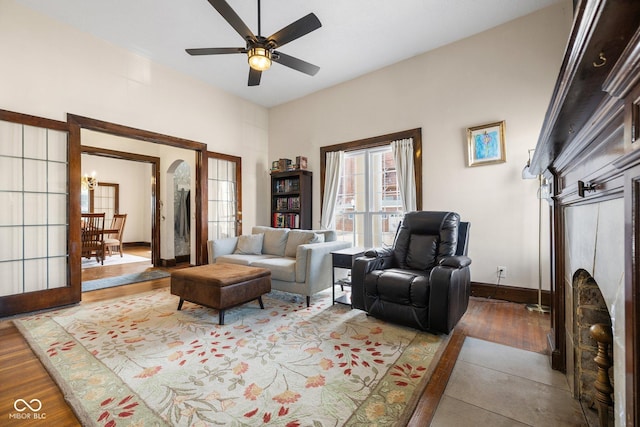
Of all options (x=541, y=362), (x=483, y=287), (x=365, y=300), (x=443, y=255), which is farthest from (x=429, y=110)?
(x=541, y=362)

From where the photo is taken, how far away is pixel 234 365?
1.90 metres

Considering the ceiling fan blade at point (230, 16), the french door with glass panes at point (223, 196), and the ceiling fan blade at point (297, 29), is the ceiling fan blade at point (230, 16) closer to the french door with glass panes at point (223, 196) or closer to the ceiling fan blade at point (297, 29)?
the ceiling fan blade at point (297, 29)

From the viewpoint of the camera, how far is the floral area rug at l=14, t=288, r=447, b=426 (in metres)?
1.46

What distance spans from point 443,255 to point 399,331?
861 millimetres

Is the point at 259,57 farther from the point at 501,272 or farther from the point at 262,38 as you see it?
the point at 501,272

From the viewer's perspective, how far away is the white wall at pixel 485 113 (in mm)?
3098

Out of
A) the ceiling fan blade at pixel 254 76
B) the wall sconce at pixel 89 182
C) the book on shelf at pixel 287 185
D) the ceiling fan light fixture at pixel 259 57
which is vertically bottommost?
the book on shelf at pixel 287 185

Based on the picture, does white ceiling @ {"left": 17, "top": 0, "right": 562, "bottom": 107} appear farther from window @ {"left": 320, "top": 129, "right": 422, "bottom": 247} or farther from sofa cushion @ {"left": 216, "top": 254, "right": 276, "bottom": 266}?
sofa cushion @ {"left": 216, "top": 254, "right": 276, "bottom": 266}

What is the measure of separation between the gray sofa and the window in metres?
0.93

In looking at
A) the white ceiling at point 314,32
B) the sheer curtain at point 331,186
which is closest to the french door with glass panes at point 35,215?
the white ceiling at point 314,32

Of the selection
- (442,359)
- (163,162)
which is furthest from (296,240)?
(163,162)

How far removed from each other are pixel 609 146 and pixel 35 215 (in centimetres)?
469

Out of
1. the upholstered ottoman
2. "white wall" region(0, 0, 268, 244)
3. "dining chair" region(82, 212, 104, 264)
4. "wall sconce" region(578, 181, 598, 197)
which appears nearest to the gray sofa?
the upholstered ottoman

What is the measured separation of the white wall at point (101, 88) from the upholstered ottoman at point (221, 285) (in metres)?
2.49
